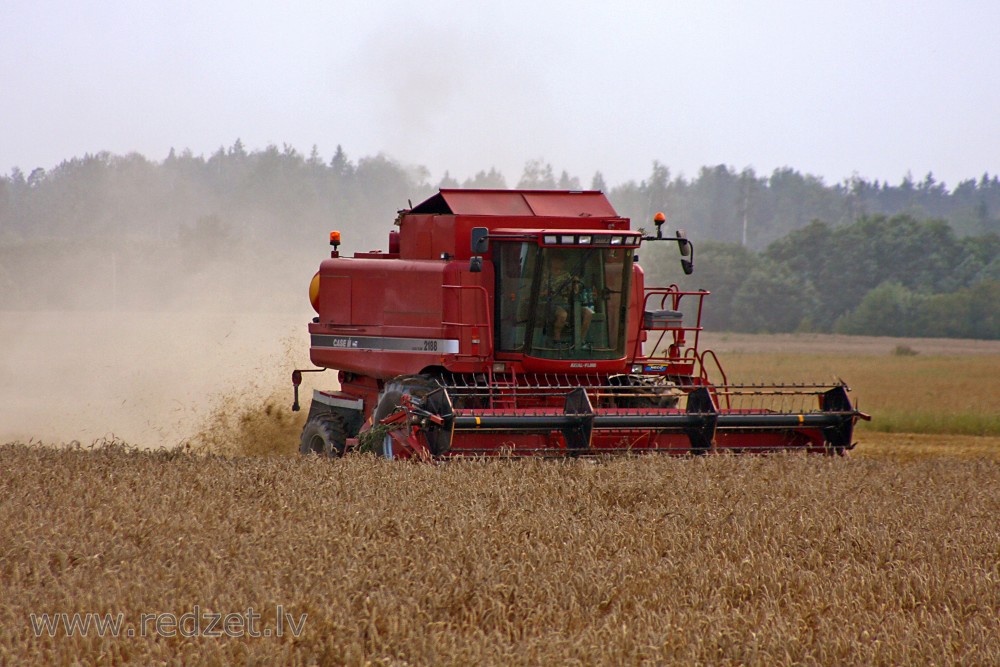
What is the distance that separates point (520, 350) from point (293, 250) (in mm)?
33761

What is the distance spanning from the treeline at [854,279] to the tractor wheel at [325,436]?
37.5 meters

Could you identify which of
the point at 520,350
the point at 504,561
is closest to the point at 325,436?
the point at 520,350

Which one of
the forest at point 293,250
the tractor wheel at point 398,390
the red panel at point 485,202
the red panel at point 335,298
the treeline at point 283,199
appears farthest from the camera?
the treeline at point 283,199

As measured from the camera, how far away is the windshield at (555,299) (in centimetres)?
1039

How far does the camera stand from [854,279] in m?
56.4

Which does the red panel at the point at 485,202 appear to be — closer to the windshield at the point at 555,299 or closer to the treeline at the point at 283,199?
the windshield at the point at 555,299

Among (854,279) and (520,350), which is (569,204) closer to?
(520,350)

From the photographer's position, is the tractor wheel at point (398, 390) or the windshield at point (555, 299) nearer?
the tractor wheel at point (398, 390)

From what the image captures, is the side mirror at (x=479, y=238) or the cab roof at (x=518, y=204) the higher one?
the cab roof at (x=518, y=204)

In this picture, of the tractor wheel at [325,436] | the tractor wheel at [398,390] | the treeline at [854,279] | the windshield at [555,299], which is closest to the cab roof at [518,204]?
the windshield at [555,299]

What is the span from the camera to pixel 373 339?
439 inches

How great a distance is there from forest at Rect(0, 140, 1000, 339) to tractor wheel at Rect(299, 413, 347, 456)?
18.2m

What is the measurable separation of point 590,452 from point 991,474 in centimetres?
300

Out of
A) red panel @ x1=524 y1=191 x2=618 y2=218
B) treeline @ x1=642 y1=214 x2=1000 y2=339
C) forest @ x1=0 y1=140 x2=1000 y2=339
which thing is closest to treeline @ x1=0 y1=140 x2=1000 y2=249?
forest @ x1=0 y1=140 x2=1000 y2=339
